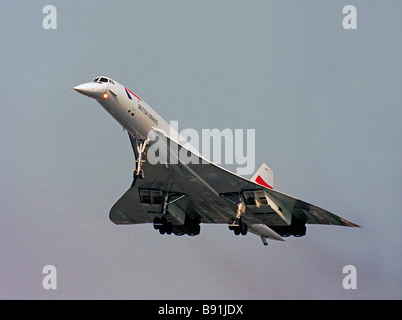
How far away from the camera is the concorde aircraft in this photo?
2275 cm

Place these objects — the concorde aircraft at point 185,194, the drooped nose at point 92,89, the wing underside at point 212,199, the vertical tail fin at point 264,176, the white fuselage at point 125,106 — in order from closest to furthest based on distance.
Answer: the drooped nose at point 92,89, the white fuselage at point 125,106, the concorde aircraft at point 185,194, the wing underside at point 212,199, the vertical tail fin at point 264,176

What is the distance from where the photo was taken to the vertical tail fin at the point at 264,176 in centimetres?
2877

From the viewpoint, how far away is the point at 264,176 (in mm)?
29172

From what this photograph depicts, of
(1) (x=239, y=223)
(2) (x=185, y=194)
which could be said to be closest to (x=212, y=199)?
(2) (x=185, y=194)

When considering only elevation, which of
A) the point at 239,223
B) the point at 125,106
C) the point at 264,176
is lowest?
the point at 239,223

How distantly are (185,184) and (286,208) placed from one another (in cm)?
469

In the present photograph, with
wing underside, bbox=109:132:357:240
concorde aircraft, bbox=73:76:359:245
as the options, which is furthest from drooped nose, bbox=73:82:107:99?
wing underside, bbox=109:132:357:240

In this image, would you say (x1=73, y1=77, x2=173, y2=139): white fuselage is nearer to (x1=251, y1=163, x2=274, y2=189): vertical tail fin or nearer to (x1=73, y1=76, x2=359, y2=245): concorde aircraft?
(x1=73, y1=76, x2=359, y2=245): concorde aircraft

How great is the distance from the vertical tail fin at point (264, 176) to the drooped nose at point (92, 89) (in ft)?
31.8

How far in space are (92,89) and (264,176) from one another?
419 inches

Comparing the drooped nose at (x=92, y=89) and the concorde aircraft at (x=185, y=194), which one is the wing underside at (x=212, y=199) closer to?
the concorde aircraft at (x=185, y=194)

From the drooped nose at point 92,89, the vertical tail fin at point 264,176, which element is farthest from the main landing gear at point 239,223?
the drooped nose at point 92,89

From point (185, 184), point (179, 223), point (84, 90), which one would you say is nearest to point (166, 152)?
point (185, 184)

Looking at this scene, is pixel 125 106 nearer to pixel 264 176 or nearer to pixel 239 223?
pixel 239 223
